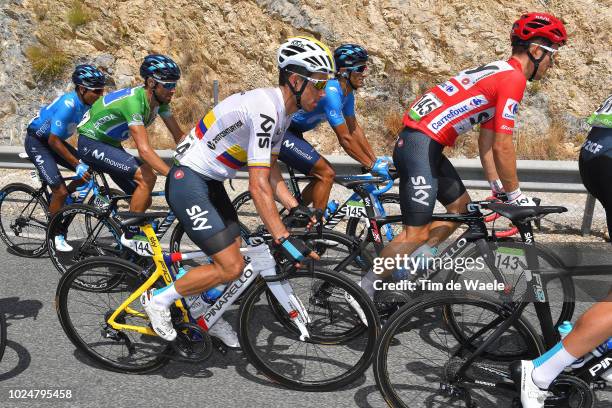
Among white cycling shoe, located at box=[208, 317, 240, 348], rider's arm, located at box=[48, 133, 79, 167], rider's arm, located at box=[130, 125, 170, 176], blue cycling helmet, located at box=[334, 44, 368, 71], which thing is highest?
blue cycling helmet, located at box=[334, 44, 368, 71]

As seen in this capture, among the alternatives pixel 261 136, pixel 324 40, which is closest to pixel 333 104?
pixel 261 136

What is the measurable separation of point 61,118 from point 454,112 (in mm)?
3850

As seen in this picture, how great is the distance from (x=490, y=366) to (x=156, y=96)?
3629mm

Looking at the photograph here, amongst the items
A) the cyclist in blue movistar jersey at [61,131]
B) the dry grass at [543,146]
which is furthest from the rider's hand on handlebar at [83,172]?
the dry grass at [543,146]

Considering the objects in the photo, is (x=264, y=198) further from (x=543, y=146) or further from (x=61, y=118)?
(x=543, y=146)

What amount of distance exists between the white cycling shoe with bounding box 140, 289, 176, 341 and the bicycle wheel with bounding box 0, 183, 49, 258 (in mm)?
3016

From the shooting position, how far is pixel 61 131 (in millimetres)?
6121

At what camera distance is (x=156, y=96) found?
17.9 feet

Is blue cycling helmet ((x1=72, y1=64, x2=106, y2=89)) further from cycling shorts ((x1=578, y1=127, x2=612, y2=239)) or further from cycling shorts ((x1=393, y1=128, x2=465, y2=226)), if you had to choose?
cycling shorts ((x1=578, y1=127, x2=612, y2=239))

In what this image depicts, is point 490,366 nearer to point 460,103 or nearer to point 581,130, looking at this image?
point 460,103

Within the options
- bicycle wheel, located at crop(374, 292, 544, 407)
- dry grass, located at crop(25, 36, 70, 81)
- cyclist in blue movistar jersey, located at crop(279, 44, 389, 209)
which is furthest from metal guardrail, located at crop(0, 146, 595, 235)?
dry grass, located at crop(25, 36, 70, 81)

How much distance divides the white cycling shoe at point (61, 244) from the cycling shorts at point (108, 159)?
71 centimetres

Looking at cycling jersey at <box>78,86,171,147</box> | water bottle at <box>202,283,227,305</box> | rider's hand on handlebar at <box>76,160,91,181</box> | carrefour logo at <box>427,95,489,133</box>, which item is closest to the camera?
water bottle at <box>202,283,227,305</box>

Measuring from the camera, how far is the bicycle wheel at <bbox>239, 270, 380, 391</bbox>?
3.71m
